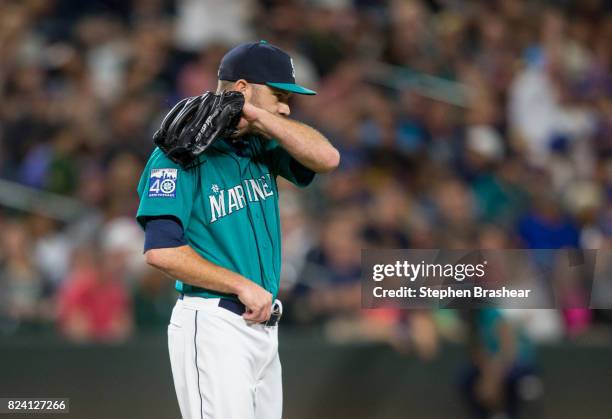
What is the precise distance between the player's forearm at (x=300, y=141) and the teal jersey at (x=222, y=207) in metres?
0.21

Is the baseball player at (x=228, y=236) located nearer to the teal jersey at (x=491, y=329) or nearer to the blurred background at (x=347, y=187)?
the blurred background at (x=347, y=187)

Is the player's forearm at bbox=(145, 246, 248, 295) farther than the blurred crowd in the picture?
No

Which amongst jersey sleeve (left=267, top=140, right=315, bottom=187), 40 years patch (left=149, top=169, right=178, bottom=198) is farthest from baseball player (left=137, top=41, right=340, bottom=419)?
jersey sleeve (left=267, top=140, right=315, bottom=187)

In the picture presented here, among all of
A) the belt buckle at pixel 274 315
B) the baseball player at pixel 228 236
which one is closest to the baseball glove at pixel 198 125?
the baseball player at pixel 228 236

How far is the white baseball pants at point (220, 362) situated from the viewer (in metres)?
3.33

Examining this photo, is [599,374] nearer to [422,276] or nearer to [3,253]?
[422,276]

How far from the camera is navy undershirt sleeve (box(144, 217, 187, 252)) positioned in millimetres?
3297

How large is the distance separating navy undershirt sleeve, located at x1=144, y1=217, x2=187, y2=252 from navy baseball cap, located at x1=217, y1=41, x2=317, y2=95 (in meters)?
0.56

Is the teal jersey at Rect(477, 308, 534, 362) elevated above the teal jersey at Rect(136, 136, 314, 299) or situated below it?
above

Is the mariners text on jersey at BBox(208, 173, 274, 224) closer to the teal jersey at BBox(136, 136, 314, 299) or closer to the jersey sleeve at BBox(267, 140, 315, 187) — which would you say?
the teal jersey at BBox(136, 136, 314, 299)

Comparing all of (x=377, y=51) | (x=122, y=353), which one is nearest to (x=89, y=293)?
(x=122, y=353)

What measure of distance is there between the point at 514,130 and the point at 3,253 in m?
4.11

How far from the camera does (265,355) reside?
347cm

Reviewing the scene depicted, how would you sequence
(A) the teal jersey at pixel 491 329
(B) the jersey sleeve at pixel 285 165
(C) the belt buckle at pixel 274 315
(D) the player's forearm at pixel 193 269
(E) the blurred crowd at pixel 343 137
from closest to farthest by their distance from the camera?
(D) the player's forearm at pixel 193 269, (C) the belt buckle at pixel 274 315, (B) the jersey sleeve at pixel 285 165, (A) the teal jersey at pixel 491 329, (E) the blurred crowd at pixel 343 137
